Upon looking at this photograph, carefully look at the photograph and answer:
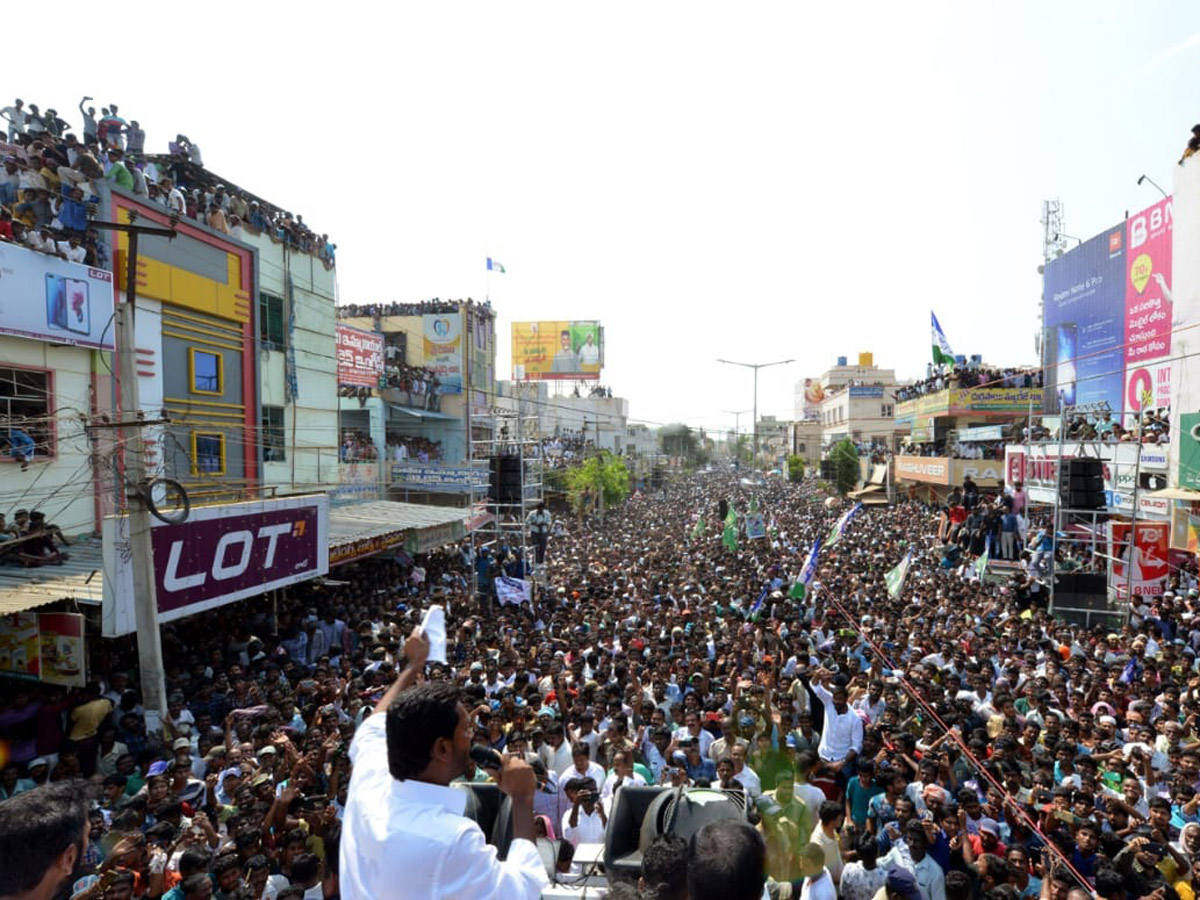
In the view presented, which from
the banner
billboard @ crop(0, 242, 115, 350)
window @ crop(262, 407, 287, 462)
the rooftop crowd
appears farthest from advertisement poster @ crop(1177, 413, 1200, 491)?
billboard @ crop(0, 242, 115, 350)

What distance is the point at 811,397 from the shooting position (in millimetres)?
103000

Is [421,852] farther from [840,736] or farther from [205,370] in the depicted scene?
[205,370]

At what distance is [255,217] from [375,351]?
9.59m

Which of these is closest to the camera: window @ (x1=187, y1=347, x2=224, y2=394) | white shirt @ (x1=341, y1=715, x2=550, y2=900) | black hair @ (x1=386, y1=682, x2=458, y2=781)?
white shirt @ (x1=341, y1=715, x2=550, y2=900)

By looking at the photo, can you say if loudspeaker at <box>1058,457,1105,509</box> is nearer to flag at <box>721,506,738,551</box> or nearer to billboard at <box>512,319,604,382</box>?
flag at <box>721,506,738,551</box>

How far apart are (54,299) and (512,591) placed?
816 cm

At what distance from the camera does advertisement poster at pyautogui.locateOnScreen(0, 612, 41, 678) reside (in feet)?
25.7

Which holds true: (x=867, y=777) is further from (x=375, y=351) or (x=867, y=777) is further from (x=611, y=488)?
(x=611, y=488)

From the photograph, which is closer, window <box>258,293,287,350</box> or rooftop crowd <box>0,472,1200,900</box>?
rooftop crowd <box>0,472,1200,900</box>

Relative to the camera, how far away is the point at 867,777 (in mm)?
5930

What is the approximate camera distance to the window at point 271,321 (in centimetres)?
1756

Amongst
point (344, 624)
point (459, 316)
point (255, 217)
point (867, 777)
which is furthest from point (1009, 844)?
point (459, 316)

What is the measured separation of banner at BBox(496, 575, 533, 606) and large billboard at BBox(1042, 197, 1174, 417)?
41.0 ft

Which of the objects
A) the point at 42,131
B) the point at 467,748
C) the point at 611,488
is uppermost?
the point at 42,131
